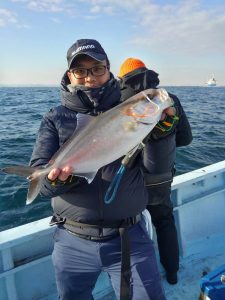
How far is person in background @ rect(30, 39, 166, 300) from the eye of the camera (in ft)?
8.93

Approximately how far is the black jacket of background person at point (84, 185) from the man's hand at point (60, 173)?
187mm

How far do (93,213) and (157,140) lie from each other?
781 millimetres

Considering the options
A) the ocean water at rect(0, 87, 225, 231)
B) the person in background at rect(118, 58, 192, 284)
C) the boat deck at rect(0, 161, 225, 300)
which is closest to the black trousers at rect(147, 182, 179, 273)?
the person in background at rect(118, 58, 192, 284)

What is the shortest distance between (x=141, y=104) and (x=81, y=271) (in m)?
1.44

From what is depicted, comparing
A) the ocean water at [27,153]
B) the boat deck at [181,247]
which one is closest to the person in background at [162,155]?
the boat deck at [181,247]

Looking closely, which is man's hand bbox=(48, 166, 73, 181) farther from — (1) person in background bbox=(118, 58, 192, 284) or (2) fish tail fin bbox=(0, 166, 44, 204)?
(1) person in background bbox=(118, 58, 192, 284)

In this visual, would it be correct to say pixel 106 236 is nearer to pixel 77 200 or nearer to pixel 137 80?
pixel 77 200

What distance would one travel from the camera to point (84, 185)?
2768mm

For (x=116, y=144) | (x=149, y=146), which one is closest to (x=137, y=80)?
(x=149, y=146)

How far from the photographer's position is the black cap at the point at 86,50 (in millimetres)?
2826

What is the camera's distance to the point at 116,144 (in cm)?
246

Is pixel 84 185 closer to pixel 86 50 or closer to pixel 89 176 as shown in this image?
pixel 89 176

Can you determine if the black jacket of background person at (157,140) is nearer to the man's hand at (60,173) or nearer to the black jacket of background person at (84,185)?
the black jacket of background person at (84,185)

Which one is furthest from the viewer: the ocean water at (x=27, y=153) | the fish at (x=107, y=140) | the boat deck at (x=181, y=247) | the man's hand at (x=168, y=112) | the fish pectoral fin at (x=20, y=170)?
the ocean water at (x=27, y=153)
